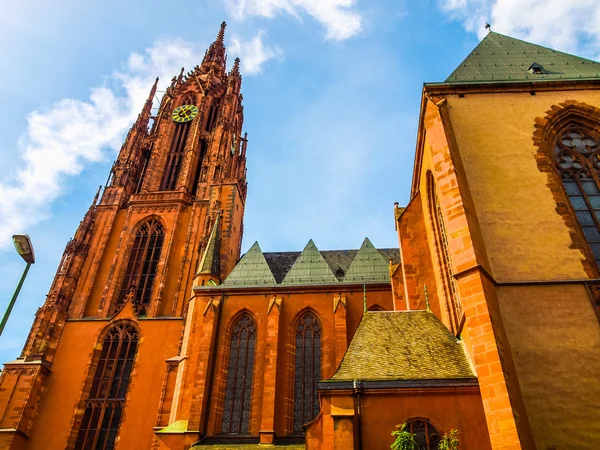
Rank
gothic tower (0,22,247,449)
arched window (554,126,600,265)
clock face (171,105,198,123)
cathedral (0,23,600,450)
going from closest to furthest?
cathedral (0,23,600,450)
arched window (554,126,600,265)
gothic tower (0,22,247,449)
clock face (171,105,198,123)

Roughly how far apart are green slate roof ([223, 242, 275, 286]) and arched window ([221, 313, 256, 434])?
195cm

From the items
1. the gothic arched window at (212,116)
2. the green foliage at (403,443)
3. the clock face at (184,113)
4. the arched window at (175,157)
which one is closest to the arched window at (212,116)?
the gothic arched window at (212,116)

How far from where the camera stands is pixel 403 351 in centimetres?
1044

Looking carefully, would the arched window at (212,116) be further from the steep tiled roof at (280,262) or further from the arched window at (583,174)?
the arched window at (583,174)

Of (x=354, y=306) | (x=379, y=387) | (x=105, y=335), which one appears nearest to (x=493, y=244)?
(x=379, y=387)

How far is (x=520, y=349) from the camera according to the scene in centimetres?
881

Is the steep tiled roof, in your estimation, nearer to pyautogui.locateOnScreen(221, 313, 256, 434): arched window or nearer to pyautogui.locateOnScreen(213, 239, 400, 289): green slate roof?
pyautogui.locateOnScreen(213, 239, 400, 289): green slate roof

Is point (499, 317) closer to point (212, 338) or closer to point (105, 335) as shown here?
point (212, 338)

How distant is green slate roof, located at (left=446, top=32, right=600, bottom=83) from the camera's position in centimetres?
1347

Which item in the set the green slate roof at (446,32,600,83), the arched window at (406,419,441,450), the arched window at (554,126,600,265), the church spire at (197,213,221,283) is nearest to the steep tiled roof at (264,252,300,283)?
the church spire at (197,213,221,283)

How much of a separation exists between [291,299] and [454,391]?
1140 centimetres

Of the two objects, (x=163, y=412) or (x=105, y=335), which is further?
(x=105, y=335)

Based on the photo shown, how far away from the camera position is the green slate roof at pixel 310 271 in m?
21.0

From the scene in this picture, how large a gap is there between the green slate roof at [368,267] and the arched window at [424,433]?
39.2 ft
